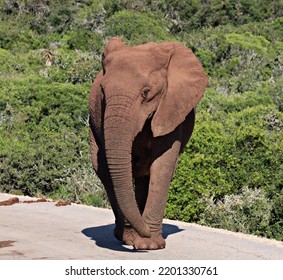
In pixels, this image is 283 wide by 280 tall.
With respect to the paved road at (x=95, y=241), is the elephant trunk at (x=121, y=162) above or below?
above

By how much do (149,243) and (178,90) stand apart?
5.59 ft

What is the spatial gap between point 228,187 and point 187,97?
25.4ft

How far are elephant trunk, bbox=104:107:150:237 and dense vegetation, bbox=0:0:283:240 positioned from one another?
608cm

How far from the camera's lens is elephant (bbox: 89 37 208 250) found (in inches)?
355

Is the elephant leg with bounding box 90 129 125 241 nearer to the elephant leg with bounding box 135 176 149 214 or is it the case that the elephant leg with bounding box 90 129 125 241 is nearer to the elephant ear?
the elephant leg with bounding box 135 176 149 214

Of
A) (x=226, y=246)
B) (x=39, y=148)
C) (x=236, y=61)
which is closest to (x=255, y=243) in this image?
(x=226, y=246)

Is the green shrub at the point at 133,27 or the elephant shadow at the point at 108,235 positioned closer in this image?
the elephant shadow at the point at 108,235

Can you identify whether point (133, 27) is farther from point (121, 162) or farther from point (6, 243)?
point (121, 162)

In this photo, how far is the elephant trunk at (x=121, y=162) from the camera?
897 centimetres

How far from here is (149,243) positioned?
394 inches

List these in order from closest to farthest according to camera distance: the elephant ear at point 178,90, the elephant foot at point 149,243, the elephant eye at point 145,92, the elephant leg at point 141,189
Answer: the elephant eye at point 145,92
the elephant ear at point 178,90
the elephant foot at point 149,243
the elephant leg at point 141,189

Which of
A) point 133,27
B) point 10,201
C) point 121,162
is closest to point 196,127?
point 10,201

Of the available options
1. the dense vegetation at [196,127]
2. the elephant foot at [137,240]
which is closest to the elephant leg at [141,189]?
the elephant foot at [137,240]

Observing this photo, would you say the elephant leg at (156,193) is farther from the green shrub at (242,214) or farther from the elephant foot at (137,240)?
the green shrub at (242,214)
